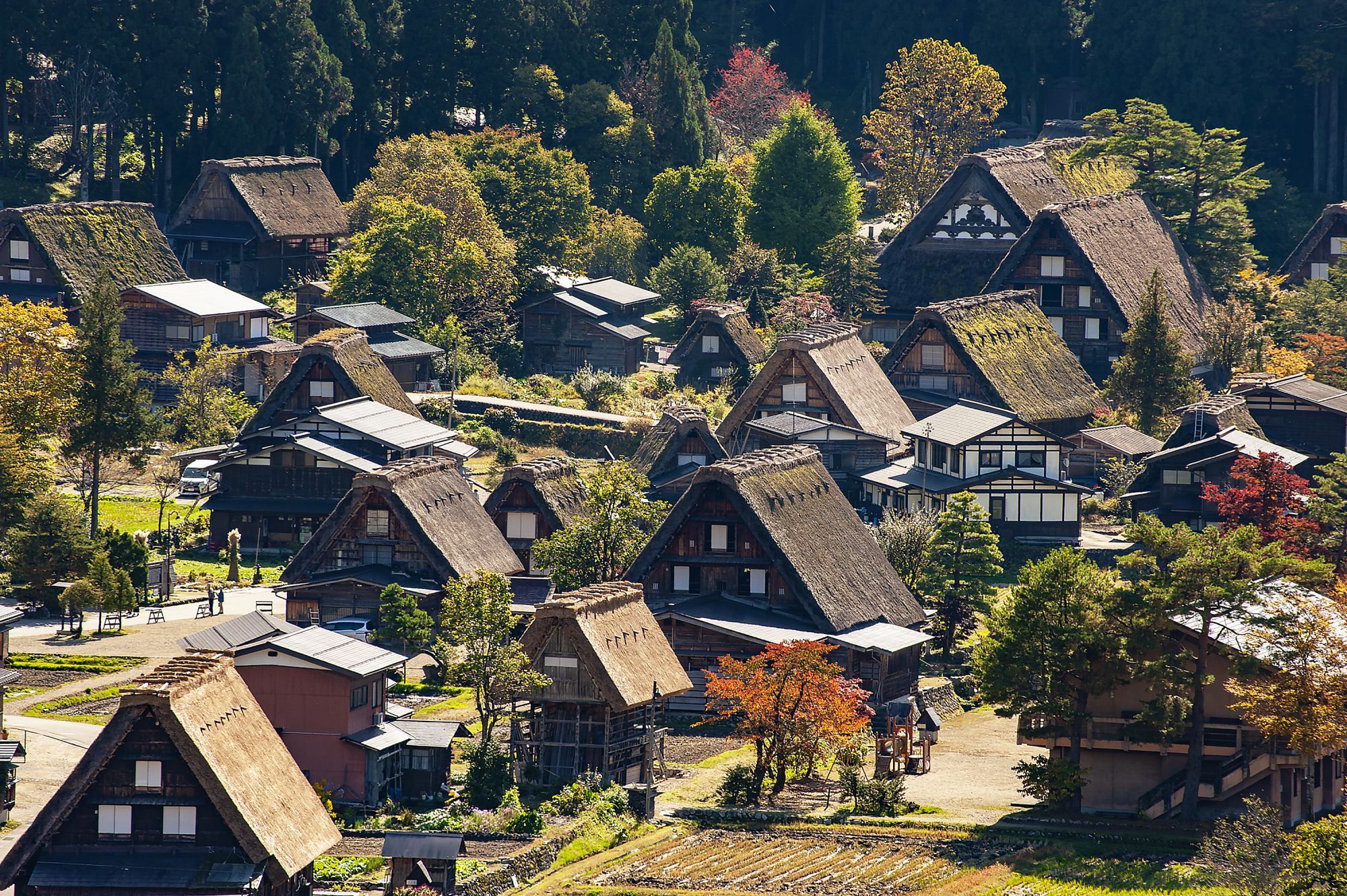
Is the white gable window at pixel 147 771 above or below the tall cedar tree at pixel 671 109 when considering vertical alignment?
below

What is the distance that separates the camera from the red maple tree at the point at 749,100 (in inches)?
5037

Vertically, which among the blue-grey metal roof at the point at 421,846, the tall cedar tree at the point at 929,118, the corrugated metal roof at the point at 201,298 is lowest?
the blue-grey metal roof at the point at 421,846

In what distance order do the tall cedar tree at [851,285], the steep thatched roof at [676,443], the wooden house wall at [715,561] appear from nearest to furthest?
the wooden house wall at [715,561] → the steep thatched roof at [676,443] → the tall cedar tree at [851,285]

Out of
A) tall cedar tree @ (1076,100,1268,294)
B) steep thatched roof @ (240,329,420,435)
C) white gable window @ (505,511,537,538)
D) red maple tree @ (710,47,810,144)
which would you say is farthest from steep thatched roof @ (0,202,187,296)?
tall cedar tree @ (1076,100,1268,294)

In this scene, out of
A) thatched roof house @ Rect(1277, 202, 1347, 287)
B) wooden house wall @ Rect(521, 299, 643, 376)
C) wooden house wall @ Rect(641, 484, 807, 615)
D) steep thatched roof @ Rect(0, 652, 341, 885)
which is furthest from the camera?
thatched roof house @ Rect(1277, 202, 1347, 287)

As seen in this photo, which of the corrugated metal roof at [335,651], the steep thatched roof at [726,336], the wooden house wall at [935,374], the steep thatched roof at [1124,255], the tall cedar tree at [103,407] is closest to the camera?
the corrugated metal roof at [335,651]

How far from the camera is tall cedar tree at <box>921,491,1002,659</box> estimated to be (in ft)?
226

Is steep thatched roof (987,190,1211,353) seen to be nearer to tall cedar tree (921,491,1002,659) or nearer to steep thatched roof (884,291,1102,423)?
steep thatched roof (884,291,1102,423)

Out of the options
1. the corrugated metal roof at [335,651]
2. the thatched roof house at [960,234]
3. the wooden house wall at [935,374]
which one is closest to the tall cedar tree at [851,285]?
the thatched roof house at [960,234]

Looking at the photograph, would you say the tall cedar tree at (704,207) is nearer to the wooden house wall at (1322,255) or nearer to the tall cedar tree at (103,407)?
the wooden house wall at (1322,255)

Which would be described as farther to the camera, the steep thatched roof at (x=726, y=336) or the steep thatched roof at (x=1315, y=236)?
the steep thatched roof at (x=1315, y=236)

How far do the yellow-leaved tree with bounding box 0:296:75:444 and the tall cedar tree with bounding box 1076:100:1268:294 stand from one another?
152ft

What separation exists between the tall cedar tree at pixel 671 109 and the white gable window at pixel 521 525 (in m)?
43.8

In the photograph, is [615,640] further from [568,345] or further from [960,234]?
[960,234]
